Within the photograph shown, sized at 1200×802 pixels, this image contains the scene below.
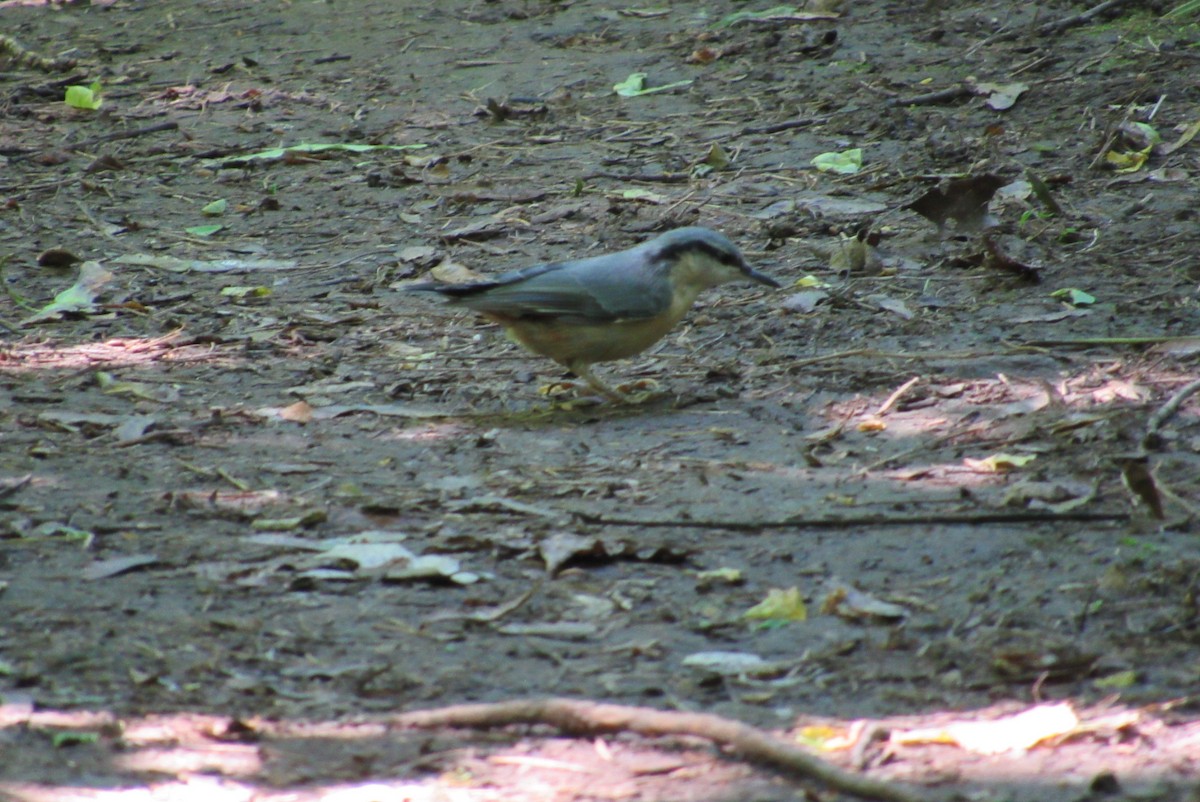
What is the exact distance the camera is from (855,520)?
4168mm

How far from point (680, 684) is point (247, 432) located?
2.48 m

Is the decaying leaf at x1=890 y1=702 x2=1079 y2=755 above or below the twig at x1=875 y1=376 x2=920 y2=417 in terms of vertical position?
above

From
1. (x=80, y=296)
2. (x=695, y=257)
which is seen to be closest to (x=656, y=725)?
(x=695, y=257)

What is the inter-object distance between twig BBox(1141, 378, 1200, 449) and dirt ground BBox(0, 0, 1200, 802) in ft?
0.05

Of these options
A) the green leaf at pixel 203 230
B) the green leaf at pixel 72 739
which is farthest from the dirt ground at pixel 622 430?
the green leaf at pixel 203 230

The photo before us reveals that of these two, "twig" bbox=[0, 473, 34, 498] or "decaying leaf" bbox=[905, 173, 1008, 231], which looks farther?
"decaying leaf" bbox=[905, 173, 1008, 231]

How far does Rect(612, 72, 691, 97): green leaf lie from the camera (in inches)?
392

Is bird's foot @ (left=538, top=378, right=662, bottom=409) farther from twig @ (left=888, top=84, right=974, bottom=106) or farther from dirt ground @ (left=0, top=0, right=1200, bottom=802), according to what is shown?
twig @ (left=888, top=84, right=974, bottom=106)

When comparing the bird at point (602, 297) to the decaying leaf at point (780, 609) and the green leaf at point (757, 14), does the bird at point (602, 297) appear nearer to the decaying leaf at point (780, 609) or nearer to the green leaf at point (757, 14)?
the decaying leaf at point (780, 609)

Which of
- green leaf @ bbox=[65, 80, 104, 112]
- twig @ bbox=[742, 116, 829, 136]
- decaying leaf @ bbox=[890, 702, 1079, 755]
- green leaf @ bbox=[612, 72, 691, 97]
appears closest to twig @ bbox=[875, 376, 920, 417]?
decaying leaf @ bbox=[890, 702, 1079, 755]

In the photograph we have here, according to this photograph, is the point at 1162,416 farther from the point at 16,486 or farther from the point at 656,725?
the point at 16,486

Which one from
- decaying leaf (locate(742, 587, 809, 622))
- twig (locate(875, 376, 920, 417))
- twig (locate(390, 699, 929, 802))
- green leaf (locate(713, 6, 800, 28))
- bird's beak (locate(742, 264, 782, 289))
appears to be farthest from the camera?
green leaf (locate(713, 6, 800, 28))

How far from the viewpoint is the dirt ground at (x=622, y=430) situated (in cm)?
312

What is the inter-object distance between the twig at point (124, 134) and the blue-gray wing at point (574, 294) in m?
5.01
